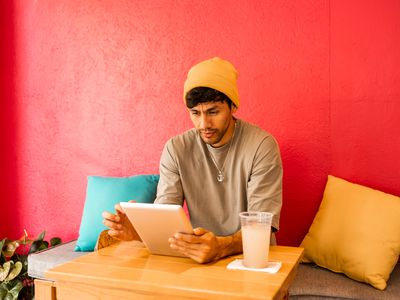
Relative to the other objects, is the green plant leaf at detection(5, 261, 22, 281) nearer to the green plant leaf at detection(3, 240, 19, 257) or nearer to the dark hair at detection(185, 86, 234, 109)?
the green plant leaf at detection(3, 240, 19, 257)

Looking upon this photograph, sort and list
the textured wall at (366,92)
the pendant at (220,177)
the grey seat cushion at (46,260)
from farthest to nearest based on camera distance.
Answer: the grey seat cushion at (46,260), the textured wall at (366,92), the pendant at (220,177)

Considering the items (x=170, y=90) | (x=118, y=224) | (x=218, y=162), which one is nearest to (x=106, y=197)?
(x=170, y=90)

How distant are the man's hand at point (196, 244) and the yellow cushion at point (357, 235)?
899mm

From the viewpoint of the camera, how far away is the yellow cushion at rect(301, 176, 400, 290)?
1897 millimetres

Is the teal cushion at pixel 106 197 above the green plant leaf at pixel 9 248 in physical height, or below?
above

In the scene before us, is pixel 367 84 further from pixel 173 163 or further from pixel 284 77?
pixel 173 163

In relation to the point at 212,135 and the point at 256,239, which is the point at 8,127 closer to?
the point at 212,135

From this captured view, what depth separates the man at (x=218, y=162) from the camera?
1.71 m

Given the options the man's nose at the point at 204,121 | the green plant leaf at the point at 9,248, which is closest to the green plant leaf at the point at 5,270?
the green plant leaf at the point at 9,248

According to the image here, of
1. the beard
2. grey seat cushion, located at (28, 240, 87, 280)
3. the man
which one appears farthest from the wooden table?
grey seat cushion, located at (28, 240, 87, 280)

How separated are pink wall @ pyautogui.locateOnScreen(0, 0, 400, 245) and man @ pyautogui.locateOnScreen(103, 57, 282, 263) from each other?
0.61 m

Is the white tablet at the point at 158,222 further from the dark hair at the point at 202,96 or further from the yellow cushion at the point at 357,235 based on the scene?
the yellow cushion at the point at 357,235

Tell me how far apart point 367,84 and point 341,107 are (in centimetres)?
17

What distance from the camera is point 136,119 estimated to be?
278 cm
